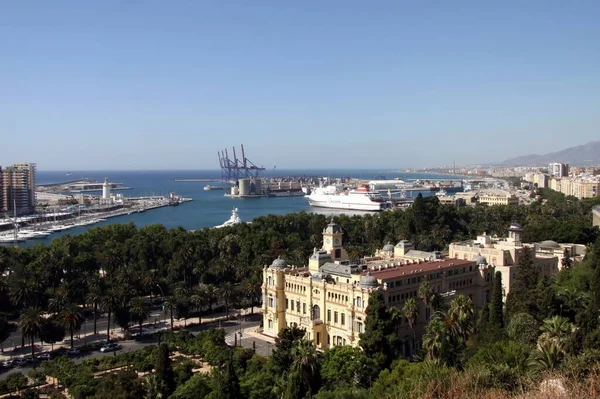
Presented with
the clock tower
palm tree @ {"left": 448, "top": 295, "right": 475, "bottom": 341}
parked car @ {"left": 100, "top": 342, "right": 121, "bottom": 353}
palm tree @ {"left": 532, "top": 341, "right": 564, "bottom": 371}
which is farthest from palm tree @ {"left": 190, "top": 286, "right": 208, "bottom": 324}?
palm tree @ {"left": 532, "top": 341, "right": 564, "bottom": 371}

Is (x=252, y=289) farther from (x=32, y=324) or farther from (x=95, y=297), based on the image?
(x=32, y=324)

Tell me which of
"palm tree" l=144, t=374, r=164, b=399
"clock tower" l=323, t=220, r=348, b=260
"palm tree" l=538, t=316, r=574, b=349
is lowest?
"palm tree" l=144, t=374, r=164, b=399

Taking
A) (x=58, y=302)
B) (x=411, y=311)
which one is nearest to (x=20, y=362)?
(x=58, y=302)

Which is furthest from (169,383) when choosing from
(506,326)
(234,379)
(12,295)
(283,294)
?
(12,295)

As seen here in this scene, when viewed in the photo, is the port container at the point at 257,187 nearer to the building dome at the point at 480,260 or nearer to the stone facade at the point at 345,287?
the stone facade at the point at 345,287

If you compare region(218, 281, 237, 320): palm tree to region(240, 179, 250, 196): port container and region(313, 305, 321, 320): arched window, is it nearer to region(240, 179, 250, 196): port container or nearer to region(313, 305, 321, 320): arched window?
region(313, 305, 321, 320): arched window

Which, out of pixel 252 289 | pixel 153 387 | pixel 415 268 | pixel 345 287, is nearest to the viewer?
pixel 153 387

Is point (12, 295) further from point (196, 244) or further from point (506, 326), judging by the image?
point (506, 326)
